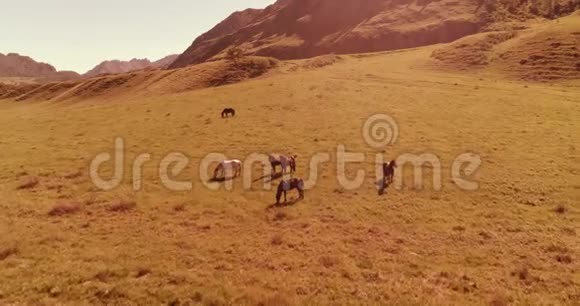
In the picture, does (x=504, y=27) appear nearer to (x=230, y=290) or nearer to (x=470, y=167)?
(x=470, y=167)

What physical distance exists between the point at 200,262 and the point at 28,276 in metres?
6.08

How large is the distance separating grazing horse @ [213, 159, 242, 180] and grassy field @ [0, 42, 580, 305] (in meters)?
1.59

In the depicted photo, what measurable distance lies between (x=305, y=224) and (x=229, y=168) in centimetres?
951

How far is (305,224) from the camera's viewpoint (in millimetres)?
20844

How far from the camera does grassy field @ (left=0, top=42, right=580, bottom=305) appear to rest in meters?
15.3

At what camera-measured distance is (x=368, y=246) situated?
18.6 meters

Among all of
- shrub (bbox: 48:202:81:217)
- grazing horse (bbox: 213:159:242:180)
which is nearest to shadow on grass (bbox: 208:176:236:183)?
grazing horse (bbox: 213:159:242:180)

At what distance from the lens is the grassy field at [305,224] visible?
15.3 m

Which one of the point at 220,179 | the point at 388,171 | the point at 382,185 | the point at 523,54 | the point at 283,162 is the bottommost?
the point at 382,185

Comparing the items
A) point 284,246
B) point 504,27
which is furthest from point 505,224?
point 504,27

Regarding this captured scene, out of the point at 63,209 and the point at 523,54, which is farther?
the point at 523,54

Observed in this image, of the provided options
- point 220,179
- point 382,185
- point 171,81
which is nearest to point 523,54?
point 171,81

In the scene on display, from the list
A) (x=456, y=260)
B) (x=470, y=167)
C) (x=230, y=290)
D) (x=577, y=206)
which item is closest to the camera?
(x=230, y=290)

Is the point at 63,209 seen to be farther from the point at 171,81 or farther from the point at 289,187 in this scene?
the point at 171,81
